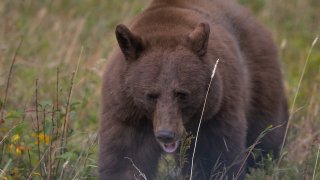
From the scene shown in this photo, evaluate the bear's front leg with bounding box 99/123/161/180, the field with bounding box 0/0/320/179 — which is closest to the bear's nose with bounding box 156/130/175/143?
the bear's front leg with bounding box 99/123/161/180

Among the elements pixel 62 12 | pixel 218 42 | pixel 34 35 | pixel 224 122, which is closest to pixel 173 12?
pixel 218 42

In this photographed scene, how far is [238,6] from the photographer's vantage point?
280 inches

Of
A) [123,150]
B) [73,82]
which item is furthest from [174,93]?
[73,82]

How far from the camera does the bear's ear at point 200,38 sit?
5578 mm

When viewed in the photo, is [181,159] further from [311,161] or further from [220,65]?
[311,161]

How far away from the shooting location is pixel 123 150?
588 cm

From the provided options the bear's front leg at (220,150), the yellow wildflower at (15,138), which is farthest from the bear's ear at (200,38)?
the yellow wildflower at (15,138)

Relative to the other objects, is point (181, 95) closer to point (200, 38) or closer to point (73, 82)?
point (200, 38)

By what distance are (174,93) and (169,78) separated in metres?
0.10

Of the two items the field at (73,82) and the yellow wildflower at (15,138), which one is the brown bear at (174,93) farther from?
the yellow wildflower at (15,138)

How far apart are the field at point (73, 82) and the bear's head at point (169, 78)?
1.77 ft

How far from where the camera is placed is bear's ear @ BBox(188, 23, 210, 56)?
558 centimetres

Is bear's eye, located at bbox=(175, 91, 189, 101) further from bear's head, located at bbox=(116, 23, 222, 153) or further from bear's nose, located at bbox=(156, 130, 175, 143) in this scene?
bear's nose, located at bbox=(156, 130, 175, 143)

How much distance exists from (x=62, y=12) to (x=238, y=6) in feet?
16.5
